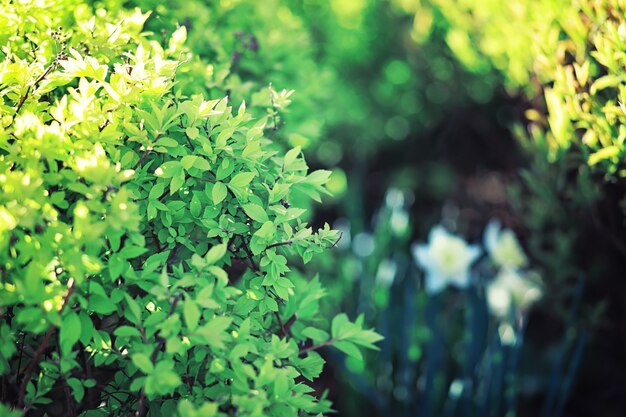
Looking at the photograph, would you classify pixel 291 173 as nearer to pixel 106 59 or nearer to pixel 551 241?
pixel 106 59

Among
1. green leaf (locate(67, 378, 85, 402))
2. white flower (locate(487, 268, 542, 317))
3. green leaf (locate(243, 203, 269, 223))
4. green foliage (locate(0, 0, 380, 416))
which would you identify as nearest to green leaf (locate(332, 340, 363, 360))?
green foliage (locate(0, 0, 380, 416))

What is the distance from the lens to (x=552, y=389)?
2.09 meters

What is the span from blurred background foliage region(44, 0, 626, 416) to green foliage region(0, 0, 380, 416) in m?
0.28

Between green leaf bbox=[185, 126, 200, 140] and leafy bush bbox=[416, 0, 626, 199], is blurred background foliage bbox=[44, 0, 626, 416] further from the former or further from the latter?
green leaf bbox=[185, 126, 200, 140]

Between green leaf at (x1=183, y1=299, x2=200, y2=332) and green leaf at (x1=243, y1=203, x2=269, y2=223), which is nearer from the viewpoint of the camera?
green leaf at (x1=183, y1=299, x2=200, y2=332)

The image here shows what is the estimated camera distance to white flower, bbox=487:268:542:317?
8.43 feet

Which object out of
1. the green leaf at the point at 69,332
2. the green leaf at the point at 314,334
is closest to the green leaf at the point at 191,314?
the green leaf at the point at 69,332

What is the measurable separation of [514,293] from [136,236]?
195 centimetres

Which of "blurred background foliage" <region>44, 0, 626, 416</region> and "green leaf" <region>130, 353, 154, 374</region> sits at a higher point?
"green leaf" <region>130, 353, 154, 374</region>

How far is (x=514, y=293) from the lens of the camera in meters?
2.57

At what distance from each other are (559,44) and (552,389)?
1.31 metres

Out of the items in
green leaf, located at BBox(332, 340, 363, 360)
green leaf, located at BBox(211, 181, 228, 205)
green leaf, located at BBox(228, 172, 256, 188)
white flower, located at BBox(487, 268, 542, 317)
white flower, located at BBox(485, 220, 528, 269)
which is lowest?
white flower, located at BBox(487, 268, 542, 317)

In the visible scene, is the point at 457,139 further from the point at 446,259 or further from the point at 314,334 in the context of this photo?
the point at 314,334

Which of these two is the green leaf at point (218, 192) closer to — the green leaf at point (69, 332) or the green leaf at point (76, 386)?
the green leaf at point (69, 332)
